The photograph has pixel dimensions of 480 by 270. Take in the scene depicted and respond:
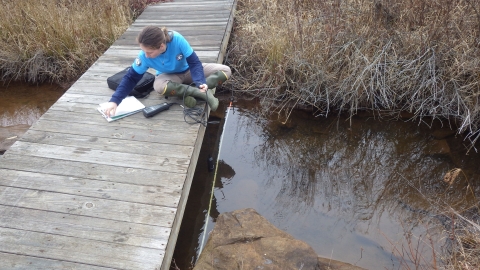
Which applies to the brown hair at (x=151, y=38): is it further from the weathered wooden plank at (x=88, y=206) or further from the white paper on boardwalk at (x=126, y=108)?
the weathered wooden plank at (x=88, y=206)

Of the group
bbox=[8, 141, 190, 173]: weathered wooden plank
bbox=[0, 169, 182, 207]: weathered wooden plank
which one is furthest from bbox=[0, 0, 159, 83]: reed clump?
bbox=[0, 169, 182, 207]: weathered wooden plank

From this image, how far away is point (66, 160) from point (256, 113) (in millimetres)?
2629

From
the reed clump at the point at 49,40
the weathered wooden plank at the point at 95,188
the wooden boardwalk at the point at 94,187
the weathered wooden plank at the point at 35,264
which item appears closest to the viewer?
the weathered wooden plank at the point at 35,264

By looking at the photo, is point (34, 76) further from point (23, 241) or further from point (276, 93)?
point (23, 241)

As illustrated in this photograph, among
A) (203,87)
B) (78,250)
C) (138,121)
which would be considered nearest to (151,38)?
(203,87)

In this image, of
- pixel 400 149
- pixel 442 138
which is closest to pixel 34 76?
pixel 400 149

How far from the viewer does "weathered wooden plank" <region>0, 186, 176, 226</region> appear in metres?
2.68

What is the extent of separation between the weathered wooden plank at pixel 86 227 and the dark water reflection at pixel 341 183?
0.83 meters

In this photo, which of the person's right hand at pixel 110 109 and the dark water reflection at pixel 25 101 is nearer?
the person's right hand at pixel 110 109

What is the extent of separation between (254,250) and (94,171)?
1410 mm

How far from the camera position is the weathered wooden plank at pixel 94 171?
299cm

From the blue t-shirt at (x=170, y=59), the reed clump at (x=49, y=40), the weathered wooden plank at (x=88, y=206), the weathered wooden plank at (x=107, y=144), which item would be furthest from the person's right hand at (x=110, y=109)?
the reed clump at (x=49, y=40)

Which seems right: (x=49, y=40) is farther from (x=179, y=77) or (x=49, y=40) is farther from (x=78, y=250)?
(x=78, y=250)

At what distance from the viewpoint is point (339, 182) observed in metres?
4.05
